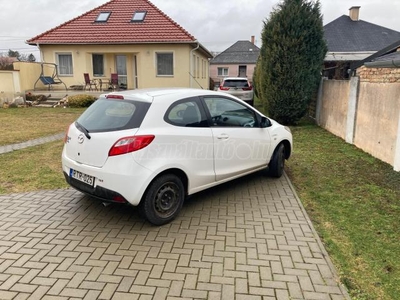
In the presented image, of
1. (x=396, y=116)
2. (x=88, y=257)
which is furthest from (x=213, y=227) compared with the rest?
(x=396, y=116)

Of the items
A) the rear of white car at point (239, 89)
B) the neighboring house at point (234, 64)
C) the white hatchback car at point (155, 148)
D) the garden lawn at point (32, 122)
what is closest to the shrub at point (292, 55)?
the rear of white car at point (239, 89)

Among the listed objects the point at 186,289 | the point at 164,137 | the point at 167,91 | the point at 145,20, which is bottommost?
the point at 186,289

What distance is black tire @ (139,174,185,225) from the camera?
3.78 meters

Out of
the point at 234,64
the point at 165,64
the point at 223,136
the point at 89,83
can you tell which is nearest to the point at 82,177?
the point at 223,136

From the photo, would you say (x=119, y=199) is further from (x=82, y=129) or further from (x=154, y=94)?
(x=154, y=94)

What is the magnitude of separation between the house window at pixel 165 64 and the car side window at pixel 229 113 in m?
14.4

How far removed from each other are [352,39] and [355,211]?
22.0 meters

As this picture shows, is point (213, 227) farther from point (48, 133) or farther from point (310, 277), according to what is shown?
point (48, 133)

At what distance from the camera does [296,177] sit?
5945 millimetres

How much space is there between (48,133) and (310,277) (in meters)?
9.08

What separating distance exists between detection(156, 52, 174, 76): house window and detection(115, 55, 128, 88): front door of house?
8.37ft

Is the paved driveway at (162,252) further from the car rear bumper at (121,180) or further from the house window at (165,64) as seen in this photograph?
the house window at (165,64)

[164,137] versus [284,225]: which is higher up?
[164,137]

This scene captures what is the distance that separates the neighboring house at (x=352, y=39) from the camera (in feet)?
63.5
